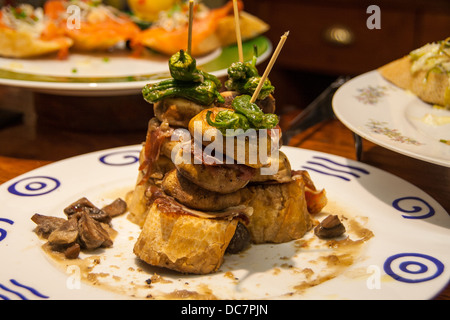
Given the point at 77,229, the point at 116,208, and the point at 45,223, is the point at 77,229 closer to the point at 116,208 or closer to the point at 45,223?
the point at 45,223

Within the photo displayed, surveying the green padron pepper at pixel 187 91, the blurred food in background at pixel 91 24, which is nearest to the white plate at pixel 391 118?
the green padron pepper at pixel 187 91

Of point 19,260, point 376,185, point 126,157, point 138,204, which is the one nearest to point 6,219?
point 19,260

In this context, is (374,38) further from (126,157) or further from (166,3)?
(126,157)

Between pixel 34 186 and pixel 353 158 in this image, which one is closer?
pixel 34 186

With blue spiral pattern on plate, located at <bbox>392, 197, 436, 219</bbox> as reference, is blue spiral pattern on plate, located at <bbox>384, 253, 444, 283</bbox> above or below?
above

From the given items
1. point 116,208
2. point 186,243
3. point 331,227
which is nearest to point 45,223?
point 116,208

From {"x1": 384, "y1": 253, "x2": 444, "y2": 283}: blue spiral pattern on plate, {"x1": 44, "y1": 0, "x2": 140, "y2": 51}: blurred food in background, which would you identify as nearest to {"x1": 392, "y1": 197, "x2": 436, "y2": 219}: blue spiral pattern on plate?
{"x1": 384, "y1": 253, "x2": 444, "y2": 283}: blue spiral pattern on plate

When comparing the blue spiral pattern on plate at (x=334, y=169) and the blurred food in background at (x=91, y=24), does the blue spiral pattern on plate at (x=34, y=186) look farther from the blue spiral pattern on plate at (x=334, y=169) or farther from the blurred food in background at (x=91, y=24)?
the blurred food in background at (x=91, y=24)

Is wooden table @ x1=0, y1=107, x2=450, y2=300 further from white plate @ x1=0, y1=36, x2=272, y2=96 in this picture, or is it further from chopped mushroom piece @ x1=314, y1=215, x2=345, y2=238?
chopped mushroom piece @ x1=314, y1=215, x2=345, y2=238
